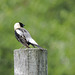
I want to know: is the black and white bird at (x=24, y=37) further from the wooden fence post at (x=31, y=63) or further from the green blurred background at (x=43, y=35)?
the green blurred background at (x=43, y=35)

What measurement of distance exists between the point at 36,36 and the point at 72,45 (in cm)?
110

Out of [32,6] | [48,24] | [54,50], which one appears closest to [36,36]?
[54,50]

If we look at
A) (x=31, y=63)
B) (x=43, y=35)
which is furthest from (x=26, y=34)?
(x=43, y=35)

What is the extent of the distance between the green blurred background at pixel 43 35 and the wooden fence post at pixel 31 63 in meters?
7.62

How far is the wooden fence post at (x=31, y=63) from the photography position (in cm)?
500

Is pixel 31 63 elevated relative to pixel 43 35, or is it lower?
lower

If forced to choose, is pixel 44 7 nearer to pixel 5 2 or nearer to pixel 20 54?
pixel 5 2

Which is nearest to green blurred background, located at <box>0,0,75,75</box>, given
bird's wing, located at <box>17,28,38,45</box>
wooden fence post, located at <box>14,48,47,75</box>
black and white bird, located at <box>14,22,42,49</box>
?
black and white bird, located at <box>14,22,42,49</box>

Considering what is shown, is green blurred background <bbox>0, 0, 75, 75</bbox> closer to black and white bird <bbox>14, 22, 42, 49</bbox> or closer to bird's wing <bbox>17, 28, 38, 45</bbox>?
black and white bird <bbox>14, 22, 42, 49</bbox>

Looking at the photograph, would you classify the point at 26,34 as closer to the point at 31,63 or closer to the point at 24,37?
the point at 24,37

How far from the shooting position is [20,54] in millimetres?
5098

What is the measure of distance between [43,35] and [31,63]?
8815 mm

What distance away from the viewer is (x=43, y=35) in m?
13.8

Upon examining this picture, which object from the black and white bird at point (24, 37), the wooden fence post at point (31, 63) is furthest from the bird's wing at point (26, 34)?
the wooden fence post at point (31, 63)
